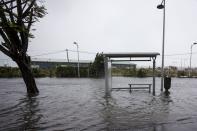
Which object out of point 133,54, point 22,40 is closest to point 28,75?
point 22,40

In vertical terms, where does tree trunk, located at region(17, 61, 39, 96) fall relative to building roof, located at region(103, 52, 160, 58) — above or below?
below

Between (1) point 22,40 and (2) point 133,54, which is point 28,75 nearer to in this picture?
(1) point 22,40

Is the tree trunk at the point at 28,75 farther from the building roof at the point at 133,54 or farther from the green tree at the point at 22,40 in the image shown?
the building roof at the point at 133,54

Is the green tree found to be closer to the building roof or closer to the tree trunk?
the tree trunk

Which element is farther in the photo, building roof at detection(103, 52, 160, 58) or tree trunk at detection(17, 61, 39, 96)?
tree trunk at detection(17, 61, 39, 96)

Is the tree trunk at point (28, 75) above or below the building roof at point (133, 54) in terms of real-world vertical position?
below

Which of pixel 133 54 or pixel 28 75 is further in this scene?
pixel 28 75

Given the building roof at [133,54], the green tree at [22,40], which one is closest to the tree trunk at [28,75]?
the green tree at [22,40]

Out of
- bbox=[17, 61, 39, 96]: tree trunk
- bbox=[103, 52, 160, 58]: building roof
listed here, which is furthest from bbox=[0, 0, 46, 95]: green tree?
bbox=[103, 52, 160, 58]: building roof

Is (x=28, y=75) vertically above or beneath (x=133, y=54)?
beneath

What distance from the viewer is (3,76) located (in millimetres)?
58625

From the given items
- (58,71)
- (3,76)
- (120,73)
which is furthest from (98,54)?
(3,76)

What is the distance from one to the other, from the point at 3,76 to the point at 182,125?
5540cm

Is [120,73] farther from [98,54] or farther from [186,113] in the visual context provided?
[186,113]
